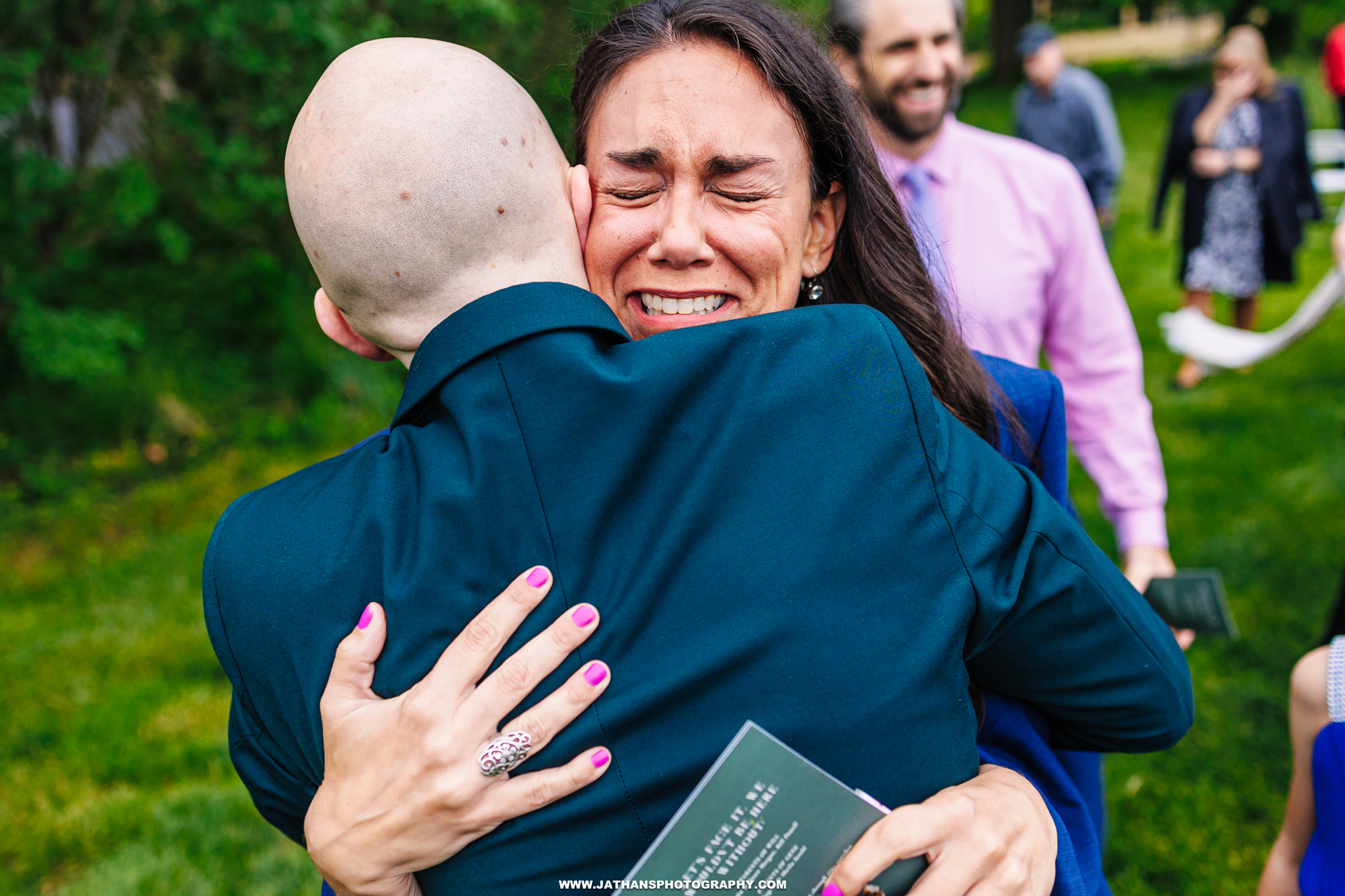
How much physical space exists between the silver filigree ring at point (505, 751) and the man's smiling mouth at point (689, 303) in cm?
77

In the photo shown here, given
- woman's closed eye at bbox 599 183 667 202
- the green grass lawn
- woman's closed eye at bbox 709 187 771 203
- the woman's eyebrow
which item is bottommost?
the green grass lawn

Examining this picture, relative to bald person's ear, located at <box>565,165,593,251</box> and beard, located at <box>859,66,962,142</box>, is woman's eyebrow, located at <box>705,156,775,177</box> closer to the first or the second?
bald person's ear, located at <box>565,165,593,251</box>

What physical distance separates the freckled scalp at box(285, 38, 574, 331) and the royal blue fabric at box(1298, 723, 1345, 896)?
168 cm

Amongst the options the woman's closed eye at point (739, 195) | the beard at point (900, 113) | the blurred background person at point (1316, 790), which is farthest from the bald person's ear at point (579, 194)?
the beard at point (900, 113)

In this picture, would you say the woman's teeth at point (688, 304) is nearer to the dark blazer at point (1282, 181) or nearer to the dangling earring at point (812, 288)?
the dangling earring at point (812, 288)

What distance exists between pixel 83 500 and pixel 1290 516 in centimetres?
677

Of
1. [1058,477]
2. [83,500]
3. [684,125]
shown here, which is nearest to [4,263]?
[83,500]

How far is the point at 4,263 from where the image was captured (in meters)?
5.62

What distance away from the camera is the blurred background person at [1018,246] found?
110 inches

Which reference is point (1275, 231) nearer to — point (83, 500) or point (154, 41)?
point (154, 41)

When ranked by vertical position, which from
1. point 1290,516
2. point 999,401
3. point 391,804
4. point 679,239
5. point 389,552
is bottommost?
point 1290,516

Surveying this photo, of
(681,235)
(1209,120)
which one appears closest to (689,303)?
(681,235)

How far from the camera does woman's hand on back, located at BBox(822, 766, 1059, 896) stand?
1.12 meters

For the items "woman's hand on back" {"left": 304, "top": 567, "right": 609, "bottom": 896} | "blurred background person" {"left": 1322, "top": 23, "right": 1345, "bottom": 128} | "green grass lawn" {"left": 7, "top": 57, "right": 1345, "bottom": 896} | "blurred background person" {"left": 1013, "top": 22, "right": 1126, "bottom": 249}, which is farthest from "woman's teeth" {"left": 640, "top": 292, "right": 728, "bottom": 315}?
"blurred background person" {"left": 1013, "top": 22, "right": 1126, "bottom": 249}
